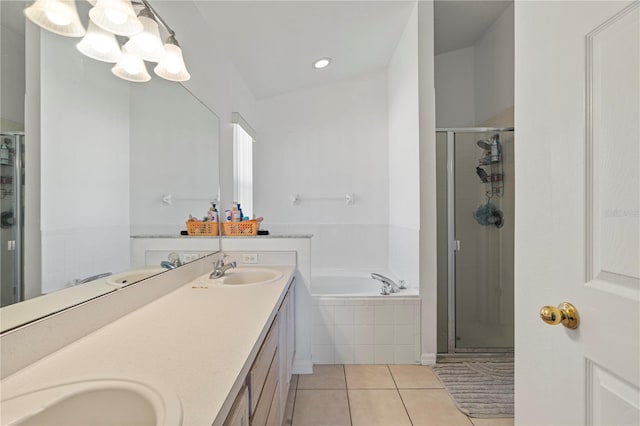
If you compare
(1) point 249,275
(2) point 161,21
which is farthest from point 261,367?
(2) point 161,21

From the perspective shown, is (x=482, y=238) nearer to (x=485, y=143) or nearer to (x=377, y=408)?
(x=485, y=143)

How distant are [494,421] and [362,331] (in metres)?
0.96

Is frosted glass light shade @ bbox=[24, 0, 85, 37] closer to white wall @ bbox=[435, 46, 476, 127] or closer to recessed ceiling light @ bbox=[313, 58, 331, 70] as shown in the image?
recessed ceiling light @ bbox=[313, 58, 331, 70]

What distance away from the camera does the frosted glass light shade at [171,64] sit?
4.92 ft

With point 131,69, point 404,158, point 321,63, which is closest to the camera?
point 131,69

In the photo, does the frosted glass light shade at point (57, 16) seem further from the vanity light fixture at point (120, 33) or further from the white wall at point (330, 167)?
the white wall at point (330, 167)

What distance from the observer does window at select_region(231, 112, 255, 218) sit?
8.91 feet

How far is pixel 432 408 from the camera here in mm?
1795

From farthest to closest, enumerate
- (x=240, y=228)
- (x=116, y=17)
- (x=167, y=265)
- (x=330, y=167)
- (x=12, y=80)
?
(x=330, y=167)
(x=240, y=228)
(x=167, y=265)
(x=116, y=17)
(x=12, y=80)

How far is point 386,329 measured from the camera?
2309 mm

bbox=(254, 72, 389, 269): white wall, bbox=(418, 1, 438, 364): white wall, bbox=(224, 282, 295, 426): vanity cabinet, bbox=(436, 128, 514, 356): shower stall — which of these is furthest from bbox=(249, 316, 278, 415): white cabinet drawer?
bbox=(254, 72, 389, 269): white wall

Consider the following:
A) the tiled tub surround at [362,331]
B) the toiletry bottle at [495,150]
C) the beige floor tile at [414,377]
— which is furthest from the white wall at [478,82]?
the beige floor tile at [414,377]

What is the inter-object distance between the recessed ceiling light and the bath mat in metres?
2.89
